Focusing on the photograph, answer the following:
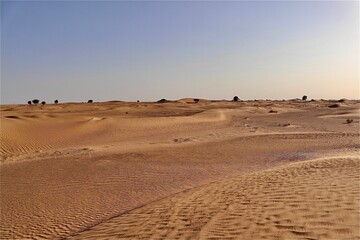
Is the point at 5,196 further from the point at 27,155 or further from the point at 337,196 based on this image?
the point at 337,196

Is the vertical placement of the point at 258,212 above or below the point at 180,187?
above

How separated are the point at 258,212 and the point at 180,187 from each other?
4.51 m

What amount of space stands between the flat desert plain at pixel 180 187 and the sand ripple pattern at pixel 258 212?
2 centimetres

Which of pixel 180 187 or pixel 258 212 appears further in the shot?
pixel 180 187

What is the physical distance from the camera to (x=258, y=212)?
7.49 m

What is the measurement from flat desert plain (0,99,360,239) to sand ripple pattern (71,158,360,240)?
2 centimetres

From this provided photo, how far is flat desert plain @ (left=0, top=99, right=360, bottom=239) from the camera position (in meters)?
7.04

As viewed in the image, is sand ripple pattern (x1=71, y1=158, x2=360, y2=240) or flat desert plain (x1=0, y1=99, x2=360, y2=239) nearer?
sand ripple pattern (x1=71, y1=158, x2=360, y2=240)

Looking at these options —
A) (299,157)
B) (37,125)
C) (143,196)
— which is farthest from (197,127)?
(143,196)

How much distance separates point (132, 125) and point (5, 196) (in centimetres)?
1781

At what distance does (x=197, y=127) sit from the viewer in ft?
98.7

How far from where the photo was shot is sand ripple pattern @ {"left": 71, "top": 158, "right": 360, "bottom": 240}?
6379mm

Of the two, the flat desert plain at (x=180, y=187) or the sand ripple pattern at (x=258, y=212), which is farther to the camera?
the flat desert plain at (x=180, y=187)

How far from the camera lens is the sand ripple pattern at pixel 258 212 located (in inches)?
251
